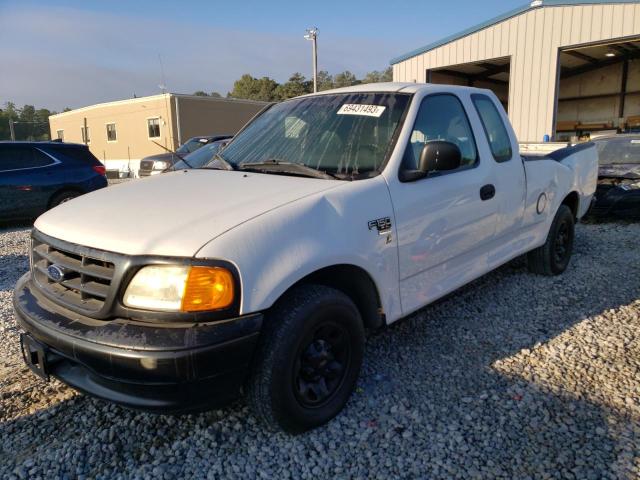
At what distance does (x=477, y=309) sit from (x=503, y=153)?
1.33 m

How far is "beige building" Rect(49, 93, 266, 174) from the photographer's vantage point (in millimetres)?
25484

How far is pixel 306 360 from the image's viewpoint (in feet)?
7.93

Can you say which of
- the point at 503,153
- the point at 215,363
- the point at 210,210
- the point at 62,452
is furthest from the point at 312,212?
the point at 503,153

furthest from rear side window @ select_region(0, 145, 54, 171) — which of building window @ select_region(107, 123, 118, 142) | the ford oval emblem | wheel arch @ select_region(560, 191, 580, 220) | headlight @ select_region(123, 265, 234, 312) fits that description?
building window @ select_region(107, 123, 118, 142)

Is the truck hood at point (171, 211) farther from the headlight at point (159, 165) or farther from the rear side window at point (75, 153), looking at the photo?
the headlight at point (159, 165)

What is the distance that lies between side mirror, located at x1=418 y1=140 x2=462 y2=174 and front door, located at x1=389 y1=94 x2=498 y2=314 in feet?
0.38

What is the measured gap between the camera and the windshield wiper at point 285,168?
110 inches

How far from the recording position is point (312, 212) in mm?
2365

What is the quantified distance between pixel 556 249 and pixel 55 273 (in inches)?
179

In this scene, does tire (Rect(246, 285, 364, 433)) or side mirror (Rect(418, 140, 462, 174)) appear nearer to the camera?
tire (Rect(246, 285, 364, 433))

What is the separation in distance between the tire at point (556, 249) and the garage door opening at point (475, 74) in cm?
1434

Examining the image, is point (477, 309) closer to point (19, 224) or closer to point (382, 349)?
point (382, 349)

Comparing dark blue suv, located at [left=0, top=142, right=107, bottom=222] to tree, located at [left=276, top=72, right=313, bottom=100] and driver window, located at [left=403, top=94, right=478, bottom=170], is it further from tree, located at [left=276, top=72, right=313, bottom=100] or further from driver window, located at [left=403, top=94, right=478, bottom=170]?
tree, located at [left=276, top=72, right=313, bottom=100]

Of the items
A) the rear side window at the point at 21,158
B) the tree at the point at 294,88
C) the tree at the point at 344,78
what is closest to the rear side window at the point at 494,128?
the rear side window at the point at 21,158
